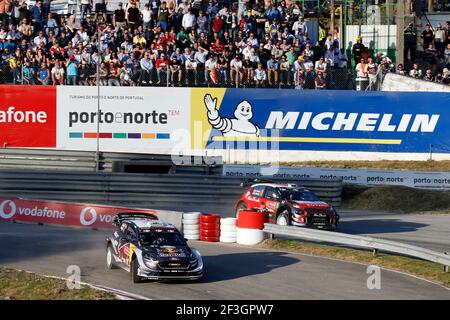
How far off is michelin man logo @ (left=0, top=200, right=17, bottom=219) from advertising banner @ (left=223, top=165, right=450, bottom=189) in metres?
10.0

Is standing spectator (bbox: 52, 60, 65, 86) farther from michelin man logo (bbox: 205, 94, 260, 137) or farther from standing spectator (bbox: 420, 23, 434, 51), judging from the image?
standing spectator (bbox: 420, 23, 434, 51)

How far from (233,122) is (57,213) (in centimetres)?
1314

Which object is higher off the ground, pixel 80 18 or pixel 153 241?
pixel 80 18

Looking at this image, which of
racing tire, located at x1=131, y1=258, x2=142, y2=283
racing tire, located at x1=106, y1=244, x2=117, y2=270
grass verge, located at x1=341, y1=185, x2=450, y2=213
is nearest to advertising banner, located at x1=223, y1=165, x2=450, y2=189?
grass verge, located at x1=341, y1=185, x2=450, y2=213

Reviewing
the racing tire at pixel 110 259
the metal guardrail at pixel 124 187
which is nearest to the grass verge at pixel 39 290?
the racing tire at pixel 110 259

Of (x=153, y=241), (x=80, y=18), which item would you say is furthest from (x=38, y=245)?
(x=80, y=18)

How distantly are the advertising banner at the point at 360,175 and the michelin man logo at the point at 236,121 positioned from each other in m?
3.59

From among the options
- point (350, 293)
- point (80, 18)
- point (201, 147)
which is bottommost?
point (350, 293)

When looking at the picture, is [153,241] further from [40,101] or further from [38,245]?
[40,101]

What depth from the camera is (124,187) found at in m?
32.9

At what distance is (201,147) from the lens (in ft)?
132

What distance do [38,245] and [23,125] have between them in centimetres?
1571

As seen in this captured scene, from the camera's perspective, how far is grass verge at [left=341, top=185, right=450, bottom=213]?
112ft
